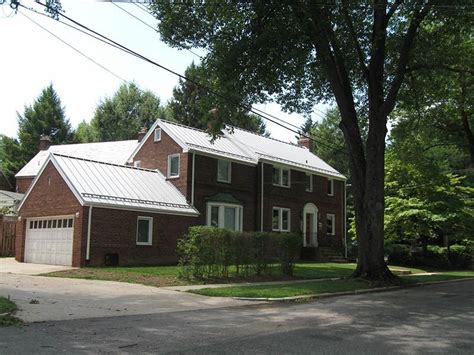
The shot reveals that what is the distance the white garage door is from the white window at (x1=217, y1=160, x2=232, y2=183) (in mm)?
9581

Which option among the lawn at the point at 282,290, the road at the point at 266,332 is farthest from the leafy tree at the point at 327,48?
the road at the point at 266,332

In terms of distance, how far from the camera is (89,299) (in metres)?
13.2

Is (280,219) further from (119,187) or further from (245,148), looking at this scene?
(119,187)

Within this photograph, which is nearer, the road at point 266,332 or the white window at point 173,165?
the road at point 266,332

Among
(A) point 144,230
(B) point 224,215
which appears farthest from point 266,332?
(B) point 224,215

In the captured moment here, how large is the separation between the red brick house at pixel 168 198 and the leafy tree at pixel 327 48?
3565 mm

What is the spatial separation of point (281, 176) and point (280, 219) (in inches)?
113

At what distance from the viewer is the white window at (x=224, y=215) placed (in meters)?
30.3

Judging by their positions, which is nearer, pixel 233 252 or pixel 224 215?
pixel 233 252

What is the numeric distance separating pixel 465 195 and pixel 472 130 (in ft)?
23.1

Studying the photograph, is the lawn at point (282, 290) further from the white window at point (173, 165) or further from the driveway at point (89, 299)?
the white window at point (173, 165)

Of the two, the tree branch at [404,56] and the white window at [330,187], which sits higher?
the tree branch at [404,56]

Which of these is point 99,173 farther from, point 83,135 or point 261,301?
point 83,135

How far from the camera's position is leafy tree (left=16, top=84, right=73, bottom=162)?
5862cm
